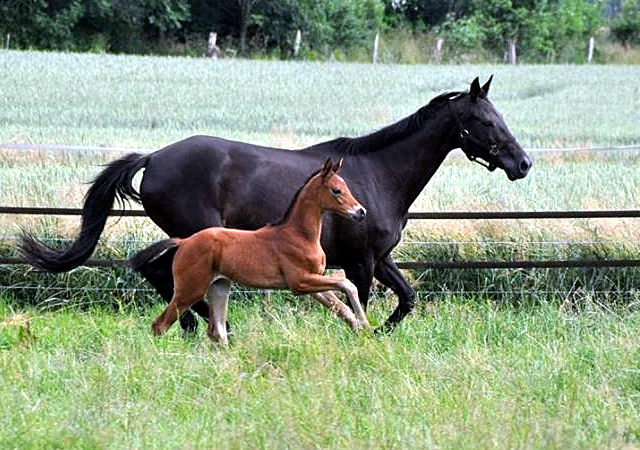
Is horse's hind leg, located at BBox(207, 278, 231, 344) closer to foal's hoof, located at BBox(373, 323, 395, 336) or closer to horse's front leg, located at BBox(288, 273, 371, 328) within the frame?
horse's front leg, located at BBox(288, 273, 371, 328)

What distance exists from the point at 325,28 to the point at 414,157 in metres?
42.0

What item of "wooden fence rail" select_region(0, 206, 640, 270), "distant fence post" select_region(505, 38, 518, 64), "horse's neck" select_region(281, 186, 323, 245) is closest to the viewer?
"horse's neck" select_region(281, 186, 323, 245)

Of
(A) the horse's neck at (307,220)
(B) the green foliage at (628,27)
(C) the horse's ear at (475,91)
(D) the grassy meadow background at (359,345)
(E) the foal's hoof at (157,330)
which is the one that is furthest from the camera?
(B) the green foliage at (628,27)

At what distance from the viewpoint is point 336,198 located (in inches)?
316

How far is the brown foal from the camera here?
8.02m

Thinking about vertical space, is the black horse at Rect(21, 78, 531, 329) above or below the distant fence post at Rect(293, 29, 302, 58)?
above

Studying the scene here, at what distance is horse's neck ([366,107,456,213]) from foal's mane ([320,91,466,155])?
3 centimetres

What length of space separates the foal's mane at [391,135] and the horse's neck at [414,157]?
Answer: 3 centimetres

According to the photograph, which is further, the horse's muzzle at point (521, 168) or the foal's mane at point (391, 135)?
the foal's mane at point (391, 135)

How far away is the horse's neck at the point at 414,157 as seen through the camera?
9.48 metres

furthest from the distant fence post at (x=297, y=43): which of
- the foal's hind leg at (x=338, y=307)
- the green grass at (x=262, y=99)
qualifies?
the foal's hind leg at (x=338, y=307)

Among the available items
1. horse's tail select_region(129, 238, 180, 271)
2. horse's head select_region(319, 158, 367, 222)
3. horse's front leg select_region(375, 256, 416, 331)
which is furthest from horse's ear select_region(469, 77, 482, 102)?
horse's tail select_region(129, 238, 180, 271)

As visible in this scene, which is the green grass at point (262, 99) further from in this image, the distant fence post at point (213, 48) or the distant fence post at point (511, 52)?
the distant fence post at point (511, 52)

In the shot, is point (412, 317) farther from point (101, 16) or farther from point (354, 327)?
point (101, 16)
